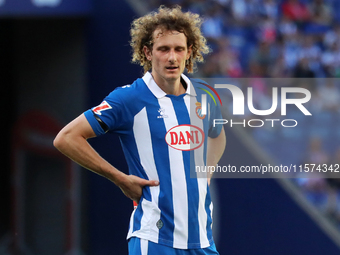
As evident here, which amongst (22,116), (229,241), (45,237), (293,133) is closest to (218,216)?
(229,241)

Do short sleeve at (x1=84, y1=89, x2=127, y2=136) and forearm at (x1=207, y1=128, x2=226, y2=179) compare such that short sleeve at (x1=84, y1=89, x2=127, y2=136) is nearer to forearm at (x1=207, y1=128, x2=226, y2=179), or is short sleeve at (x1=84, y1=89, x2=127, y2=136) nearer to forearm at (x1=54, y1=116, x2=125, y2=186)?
forearm at (x1=54, y1=116, x2=125, y2=186)

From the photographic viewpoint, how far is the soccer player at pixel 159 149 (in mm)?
2736

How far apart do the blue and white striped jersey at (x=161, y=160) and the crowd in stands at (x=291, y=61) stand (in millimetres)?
3131

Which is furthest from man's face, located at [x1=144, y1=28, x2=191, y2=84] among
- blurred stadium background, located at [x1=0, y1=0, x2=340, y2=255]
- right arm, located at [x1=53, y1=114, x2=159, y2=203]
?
blurred stadium background, located at [x1=0, y1=0, x2=340, y2=255]

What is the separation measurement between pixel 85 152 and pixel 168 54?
0.73 meters

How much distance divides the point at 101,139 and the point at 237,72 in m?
2.14

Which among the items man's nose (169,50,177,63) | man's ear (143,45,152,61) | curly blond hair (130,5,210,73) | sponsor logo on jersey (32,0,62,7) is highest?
sponsor logo on jersey (32,0,62,7)

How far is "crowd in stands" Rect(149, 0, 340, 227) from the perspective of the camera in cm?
596

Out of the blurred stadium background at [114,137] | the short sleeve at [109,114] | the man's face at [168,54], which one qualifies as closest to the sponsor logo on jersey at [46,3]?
the blurred stadium background at [114,137]

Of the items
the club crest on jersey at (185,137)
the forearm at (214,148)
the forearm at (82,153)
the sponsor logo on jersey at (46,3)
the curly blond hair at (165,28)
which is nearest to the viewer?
the forearm at (82,153)

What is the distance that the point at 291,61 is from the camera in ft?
23.7

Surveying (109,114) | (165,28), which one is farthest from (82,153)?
(165,28)

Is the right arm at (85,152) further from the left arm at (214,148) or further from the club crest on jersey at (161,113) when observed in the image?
the left arm at (214,148)

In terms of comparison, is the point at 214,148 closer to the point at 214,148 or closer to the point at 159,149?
the point at 214,148
